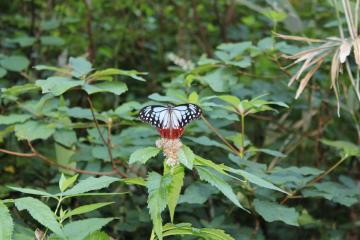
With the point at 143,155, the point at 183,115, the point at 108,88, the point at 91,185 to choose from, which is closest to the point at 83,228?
the point at 91,185

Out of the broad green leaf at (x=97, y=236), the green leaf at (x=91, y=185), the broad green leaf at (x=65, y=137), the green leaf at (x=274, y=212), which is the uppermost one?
the green leaf at (x=91, y=185)

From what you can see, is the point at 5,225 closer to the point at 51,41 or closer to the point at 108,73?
the point at 108,73

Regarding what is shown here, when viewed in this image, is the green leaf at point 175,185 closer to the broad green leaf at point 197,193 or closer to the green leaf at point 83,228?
the green leaf at point 83,228

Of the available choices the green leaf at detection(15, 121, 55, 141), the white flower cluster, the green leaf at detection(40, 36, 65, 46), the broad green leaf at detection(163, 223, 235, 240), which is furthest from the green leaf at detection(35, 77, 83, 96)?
the green leaf at detection(40, 36, 65, 46)

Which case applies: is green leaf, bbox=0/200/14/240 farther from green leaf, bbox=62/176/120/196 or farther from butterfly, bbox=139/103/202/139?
butterfly, bbox=139/103/202/139

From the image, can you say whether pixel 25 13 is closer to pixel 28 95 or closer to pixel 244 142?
pixel 28 95

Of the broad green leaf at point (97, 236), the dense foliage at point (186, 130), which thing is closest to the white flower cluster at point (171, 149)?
the dense foliage at point (186, 130)
